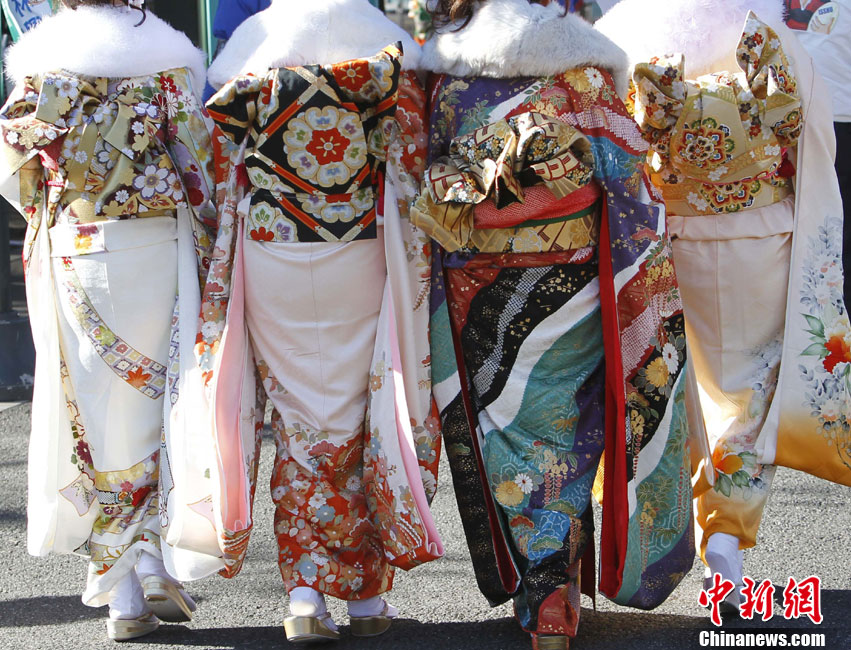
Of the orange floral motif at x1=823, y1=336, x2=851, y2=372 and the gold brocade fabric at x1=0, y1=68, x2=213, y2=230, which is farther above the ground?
the gold brocade fabric at x1=0, y1=68, x2=213, y2=230

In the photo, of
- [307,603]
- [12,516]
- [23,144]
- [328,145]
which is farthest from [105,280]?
[12,516]

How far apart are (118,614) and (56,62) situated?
154cm

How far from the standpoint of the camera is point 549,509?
2.93 m

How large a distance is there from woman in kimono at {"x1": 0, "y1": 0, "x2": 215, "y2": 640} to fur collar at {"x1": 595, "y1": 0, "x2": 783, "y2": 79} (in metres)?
1.27

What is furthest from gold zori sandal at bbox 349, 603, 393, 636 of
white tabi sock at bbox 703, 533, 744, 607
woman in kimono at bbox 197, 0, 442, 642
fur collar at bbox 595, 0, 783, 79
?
fur collar at bbox 595, 0, 783, 79

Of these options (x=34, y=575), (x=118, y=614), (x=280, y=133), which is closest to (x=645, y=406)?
(x=280, y=133)

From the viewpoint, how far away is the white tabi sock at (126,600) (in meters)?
3.10

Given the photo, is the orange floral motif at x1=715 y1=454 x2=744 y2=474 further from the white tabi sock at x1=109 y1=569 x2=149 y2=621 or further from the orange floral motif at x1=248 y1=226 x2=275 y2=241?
the white tabi sock at x1=109 y1=569 x2=149 y2=621

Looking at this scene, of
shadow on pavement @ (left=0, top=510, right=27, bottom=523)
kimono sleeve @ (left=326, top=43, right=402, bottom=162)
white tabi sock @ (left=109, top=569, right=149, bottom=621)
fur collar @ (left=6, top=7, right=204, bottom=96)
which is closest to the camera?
kimono sleeve @ (left=326, top=43, right=402, bottom=162)

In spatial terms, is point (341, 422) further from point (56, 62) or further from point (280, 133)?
point (56, 62)

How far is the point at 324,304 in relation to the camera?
9.66 ft

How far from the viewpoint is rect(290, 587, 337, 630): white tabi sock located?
2.93 m

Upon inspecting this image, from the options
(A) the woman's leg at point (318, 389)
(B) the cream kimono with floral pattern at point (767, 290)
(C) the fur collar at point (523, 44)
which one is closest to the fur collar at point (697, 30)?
(B) the cream kimono with floral pattern at point (767, 290)

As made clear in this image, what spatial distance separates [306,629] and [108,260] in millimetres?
1138
